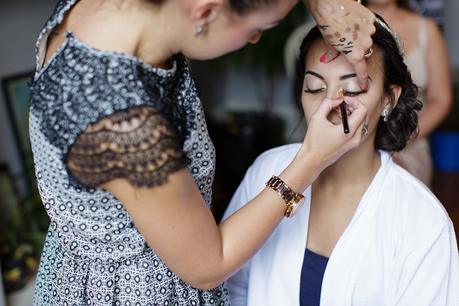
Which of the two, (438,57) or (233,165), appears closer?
(438,57)

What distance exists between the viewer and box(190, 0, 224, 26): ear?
0.86 m

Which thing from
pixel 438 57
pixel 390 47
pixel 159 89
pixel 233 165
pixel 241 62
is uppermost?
pixel 159 89

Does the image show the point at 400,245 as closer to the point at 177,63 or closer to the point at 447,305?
the point at 447,305

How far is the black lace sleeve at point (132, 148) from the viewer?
2.82 ft

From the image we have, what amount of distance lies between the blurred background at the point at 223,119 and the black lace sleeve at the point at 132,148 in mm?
949

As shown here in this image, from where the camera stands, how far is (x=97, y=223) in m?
1.04

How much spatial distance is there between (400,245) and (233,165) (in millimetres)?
2316

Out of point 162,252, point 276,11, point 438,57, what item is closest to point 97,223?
point 162,252

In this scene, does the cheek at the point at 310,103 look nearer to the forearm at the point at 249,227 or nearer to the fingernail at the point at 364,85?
the fingernail at the point at 364,85

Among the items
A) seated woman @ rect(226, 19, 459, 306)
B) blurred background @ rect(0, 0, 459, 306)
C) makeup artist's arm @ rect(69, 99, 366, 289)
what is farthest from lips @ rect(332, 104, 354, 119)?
blurred background @ rect(0, 0, 459, 306)

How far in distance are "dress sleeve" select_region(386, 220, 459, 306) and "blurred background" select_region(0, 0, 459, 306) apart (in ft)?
1.85

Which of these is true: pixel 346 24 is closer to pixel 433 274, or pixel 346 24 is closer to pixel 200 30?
pixel 200 30

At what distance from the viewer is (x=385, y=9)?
244cm

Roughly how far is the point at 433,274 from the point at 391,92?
0.42m
